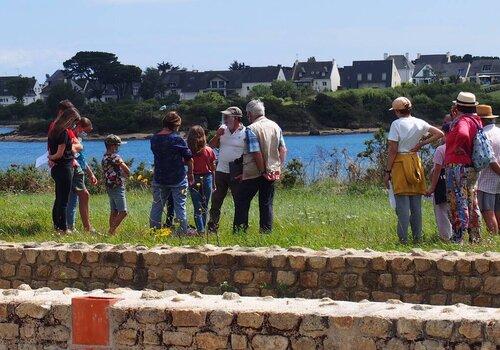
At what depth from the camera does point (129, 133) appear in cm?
7212

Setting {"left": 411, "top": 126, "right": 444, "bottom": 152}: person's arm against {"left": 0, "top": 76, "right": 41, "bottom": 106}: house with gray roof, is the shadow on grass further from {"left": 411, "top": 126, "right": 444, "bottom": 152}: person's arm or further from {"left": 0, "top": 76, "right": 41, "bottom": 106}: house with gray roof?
{"left": 0, "top": 76, "right": 41, "bottom": 106}: house with gray roof

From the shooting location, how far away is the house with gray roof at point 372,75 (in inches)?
5020

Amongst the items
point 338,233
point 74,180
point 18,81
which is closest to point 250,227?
point 338,233

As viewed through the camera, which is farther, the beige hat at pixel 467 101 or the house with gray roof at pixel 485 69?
the house with gray roof at pixel 485 69

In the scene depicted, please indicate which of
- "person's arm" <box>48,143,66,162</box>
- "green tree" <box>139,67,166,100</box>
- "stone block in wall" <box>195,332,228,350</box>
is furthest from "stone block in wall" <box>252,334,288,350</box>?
"green tree" <box>139,67,166,100</box>

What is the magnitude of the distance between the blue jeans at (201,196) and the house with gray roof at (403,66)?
395 feet

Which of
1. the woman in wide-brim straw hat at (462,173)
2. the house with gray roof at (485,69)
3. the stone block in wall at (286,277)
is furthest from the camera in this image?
the house with gray roof at (485,69)

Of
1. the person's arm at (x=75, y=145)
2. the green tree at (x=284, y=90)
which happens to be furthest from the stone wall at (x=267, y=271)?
the green tree at (x=284, y=90)

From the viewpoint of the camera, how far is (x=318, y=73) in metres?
133

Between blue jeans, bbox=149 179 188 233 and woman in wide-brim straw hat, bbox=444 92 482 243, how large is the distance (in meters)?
3.41

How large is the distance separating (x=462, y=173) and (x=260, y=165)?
2455 mm

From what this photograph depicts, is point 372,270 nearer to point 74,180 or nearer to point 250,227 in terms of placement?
point 250,227

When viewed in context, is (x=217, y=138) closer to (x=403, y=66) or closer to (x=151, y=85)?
(x=151, y=85)

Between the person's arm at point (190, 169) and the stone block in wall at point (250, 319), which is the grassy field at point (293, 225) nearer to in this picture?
the person's arm at point (190, 169)
